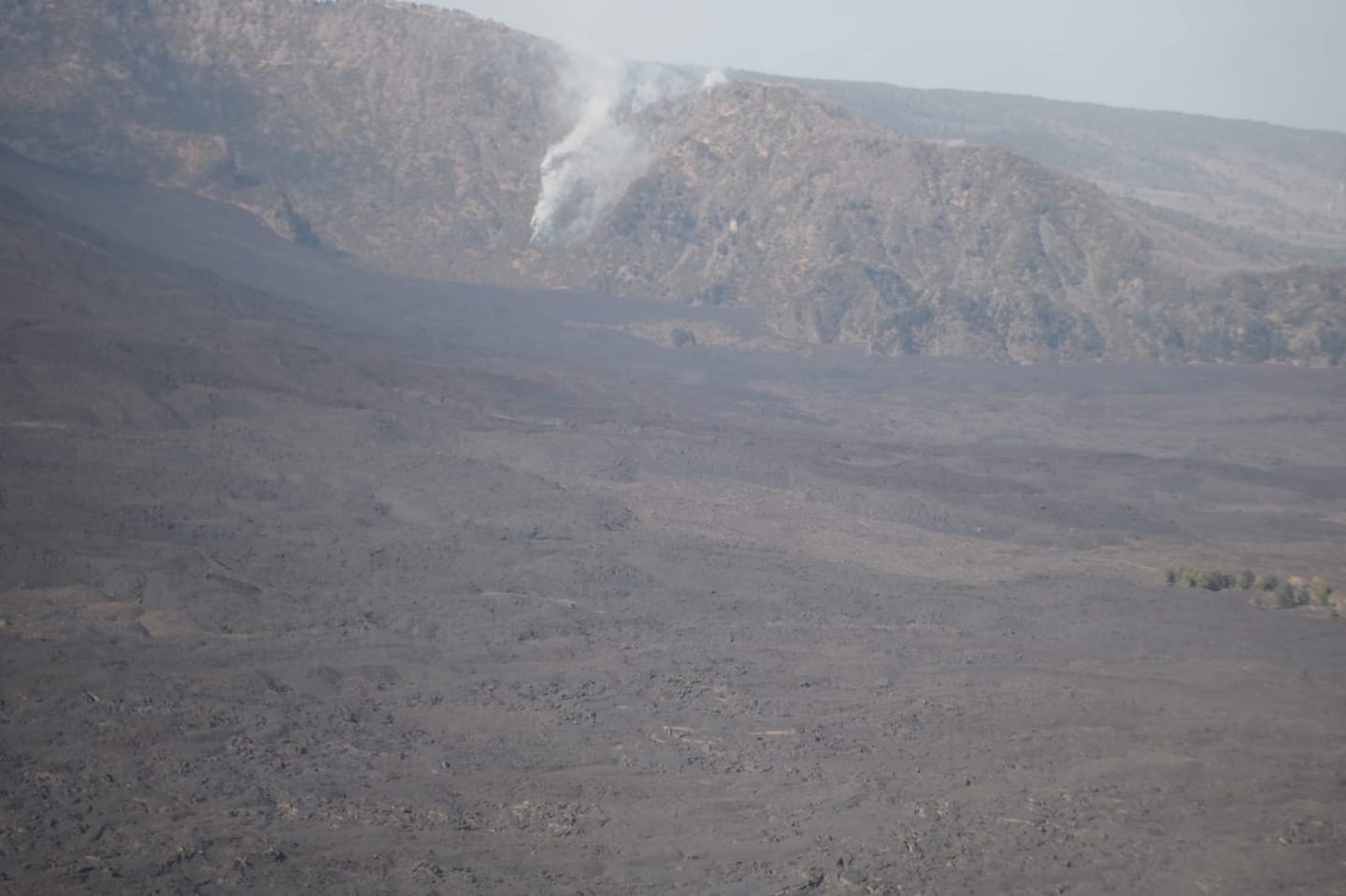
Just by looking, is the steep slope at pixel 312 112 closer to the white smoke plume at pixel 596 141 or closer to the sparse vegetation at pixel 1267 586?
the white smoke plume at pixel 596 141

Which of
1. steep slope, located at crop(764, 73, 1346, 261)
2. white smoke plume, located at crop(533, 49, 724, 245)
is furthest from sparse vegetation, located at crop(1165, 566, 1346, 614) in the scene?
steep slope, located at crop(764, 73, 1346, 261)

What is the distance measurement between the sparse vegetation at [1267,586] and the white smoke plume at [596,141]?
51415 mm

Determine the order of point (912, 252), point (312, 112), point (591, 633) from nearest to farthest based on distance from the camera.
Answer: point (591, 633)
point (912, 252)
point (312, 112)

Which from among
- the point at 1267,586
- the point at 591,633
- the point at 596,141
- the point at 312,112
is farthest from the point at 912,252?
the point at 591,633

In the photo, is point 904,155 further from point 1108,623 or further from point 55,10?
point 1108,623

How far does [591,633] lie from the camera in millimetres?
25625

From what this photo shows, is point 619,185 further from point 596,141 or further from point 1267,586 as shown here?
point 1267,586

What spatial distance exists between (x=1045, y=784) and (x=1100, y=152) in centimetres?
15678

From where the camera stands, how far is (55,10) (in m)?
76.9

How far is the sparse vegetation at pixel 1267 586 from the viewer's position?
3173cm

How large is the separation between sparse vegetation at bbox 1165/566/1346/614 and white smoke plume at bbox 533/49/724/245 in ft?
169

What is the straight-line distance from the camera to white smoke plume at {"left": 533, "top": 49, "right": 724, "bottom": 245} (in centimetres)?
8056

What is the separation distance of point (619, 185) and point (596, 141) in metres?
4.76

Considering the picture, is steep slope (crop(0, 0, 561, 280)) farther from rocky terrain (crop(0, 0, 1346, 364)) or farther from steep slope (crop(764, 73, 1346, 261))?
steep slope (crop(764, 73, 1346, 261))
